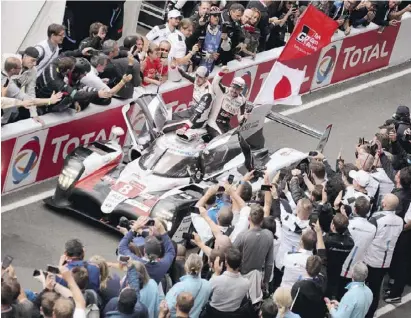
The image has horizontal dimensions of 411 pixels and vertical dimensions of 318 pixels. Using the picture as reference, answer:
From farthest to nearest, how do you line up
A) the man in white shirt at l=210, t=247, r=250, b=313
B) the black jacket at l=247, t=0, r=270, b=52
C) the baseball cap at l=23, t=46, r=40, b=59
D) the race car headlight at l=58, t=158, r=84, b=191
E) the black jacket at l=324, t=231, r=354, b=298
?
the black jacket at l=247, t=0, r=270, b=52 < the baseball cap at l=23, t=46, r=40, b=59 < the race car headlight at l=58, t=158, r=84, b=191 < the black jacket at l=324, t=231, r=354, b=298 < the man in white shirt at l=210, t=247, r=250, b=313

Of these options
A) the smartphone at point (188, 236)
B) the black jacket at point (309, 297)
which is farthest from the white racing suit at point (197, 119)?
the black jacket at point (309, 297)

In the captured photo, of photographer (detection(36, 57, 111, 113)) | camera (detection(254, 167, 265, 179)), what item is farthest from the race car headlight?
camera (detection(254, 167, 265, 179))

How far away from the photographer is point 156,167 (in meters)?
18.4

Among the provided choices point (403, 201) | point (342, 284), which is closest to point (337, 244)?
point (342, 284)

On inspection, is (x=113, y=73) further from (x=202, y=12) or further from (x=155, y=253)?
(x=155, y=253)

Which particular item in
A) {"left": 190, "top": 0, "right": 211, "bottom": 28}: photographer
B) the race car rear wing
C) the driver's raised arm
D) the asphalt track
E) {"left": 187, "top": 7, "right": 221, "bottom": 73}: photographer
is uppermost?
{"left": 190, "top": 0, "right": 211, "bottom": 28}: photographer

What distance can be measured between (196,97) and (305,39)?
2432 mm

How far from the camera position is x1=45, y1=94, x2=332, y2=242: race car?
17.7m

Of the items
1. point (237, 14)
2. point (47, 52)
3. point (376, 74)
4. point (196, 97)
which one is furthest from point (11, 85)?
point (376, 74)

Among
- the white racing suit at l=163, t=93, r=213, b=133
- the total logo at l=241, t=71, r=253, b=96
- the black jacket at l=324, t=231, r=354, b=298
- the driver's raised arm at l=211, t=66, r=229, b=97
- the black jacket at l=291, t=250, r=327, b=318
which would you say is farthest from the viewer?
the total logo at l=241, t=71, r=253, b=96

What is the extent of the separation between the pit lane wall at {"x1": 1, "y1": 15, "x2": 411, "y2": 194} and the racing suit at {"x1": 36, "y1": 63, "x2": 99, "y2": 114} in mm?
162

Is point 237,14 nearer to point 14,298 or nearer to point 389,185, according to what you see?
point 389,185

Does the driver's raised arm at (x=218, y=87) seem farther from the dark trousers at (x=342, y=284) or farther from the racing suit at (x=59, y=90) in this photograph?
the dark trousers at (x=342, y=284)

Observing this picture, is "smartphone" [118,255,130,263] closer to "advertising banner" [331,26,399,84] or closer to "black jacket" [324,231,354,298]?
"black jacket" [324,231,354,298]
